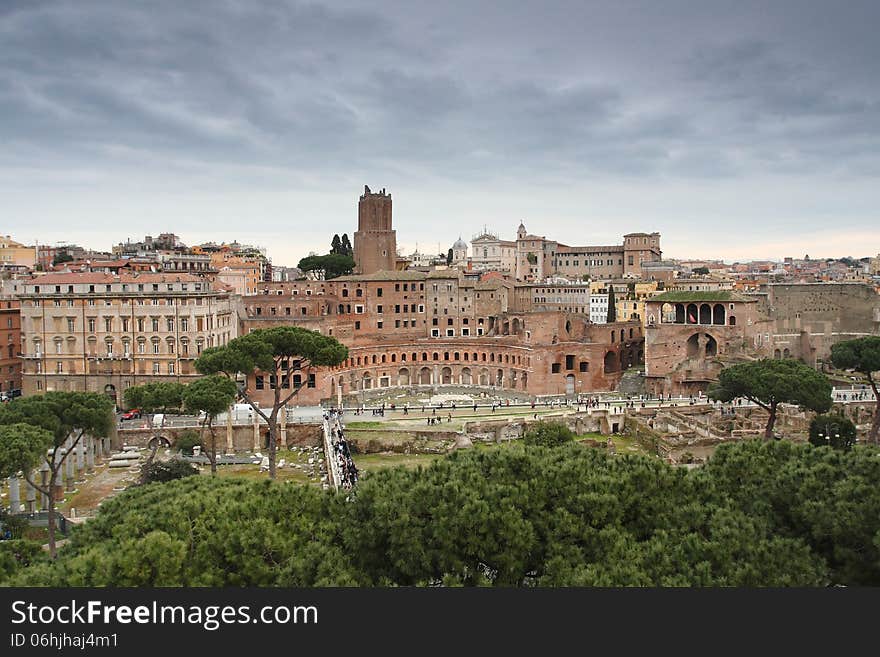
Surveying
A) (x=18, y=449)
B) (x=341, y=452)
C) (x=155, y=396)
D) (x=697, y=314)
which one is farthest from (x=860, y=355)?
(x=18, y=449)

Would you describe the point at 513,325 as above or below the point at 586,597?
above

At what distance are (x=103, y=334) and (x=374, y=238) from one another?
37.6 m

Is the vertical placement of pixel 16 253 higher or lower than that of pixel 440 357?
higher

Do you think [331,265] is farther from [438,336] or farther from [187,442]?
[187,442]

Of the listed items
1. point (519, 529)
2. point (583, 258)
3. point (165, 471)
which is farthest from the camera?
point (583, 258)

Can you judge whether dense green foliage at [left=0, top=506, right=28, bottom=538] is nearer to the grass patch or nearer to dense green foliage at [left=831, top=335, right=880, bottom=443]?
the grass patch

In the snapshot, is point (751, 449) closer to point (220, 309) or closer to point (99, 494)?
point (99, 494)

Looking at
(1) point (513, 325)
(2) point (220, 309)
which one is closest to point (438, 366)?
(1) point (513, 325)

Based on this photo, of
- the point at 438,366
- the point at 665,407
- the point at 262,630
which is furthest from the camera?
the point at 438,366

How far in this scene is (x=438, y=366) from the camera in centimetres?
6259

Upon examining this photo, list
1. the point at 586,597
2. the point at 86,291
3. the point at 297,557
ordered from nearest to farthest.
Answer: the point at 586,597, the point at 297,557, the point at 86,291

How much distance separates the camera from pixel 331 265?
84.7 m

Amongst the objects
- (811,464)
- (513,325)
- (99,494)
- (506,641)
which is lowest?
(99,494)

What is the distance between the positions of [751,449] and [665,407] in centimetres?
3029
